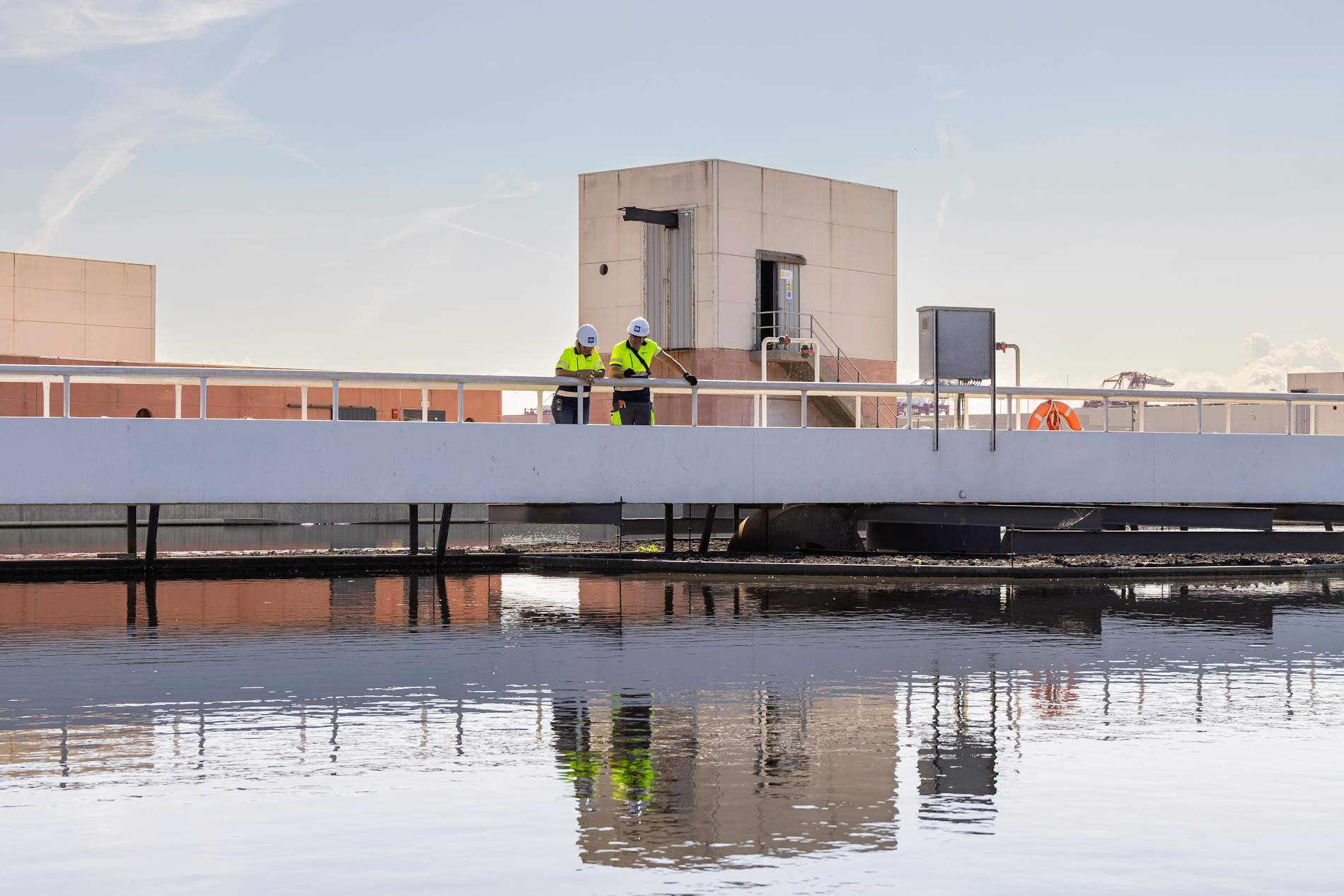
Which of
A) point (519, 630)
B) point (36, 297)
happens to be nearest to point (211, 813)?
point (519, 630)

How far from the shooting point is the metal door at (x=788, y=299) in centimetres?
3303

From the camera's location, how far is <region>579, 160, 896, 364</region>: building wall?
3184 cm

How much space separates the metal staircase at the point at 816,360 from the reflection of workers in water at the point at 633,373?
12.8m

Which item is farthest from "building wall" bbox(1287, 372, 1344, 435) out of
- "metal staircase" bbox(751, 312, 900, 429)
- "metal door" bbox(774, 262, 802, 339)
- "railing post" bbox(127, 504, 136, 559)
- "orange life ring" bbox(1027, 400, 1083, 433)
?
"railing post" bbox(127, 504, 136, 559)

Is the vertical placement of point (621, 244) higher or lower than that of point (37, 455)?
higher

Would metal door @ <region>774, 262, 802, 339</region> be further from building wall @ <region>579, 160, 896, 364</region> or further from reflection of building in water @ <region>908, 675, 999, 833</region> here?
reflection of building in water @ <region>908, 675, 999, 833</region>

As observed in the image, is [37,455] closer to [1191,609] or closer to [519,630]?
[519,630]

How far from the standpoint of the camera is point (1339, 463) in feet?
69.1

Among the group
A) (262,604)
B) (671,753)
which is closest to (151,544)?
(262,604)

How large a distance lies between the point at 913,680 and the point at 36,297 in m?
57.0

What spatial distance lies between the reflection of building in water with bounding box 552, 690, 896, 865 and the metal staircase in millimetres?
24239

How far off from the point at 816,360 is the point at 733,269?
95.4 inches

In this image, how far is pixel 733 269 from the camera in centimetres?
3209

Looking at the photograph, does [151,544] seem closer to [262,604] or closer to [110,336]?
[262,604]
